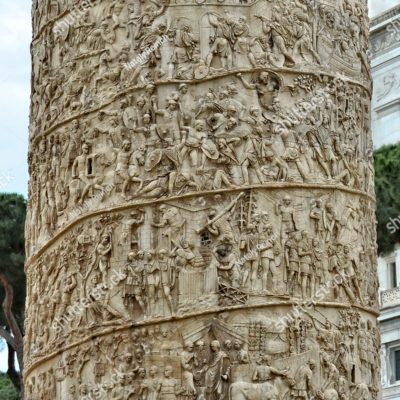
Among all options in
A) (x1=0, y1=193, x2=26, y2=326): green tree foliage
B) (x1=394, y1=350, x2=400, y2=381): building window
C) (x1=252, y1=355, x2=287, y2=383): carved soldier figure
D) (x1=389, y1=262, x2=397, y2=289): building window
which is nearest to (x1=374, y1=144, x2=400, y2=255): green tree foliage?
(x1=0, y1=193, x2=26, y2=326): green tree foliage

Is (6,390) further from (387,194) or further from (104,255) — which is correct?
(104,255)

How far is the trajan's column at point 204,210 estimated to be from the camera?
25.3ft

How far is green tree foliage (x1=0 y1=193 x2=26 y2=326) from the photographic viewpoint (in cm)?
1805

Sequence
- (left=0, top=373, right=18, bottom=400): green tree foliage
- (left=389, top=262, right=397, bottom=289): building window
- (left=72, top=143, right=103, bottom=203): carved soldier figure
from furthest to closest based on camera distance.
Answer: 1. (left=389, top=262, right=397, bottom=289): building window
2. (left=0, top=373, right=18, bottom=400): green tree foliage
3. (left=72, top=143, right=103, bottom=203): carved soldier figure

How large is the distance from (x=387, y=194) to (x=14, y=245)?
5.04 m

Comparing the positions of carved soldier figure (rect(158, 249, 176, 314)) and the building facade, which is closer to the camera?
carved soldier figure (rect(158, 249, 176, 314))

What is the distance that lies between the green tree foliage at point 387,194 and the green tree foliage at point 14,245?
184 inches

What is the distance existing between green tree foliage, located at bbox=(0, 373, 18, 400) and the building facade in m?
6.02

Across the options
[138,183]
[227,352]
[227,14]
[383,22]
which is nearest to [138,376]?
[227,352]

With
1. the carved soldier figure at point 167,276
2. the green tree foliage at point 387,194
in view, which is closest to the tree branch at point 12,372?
the green tree foliage at point 387,194

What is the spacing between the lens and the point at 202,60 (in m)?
8.13

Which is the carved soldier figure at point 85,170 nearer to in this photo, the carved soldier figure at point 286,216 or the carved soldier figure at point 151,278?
the carved soldier figure at point 151,278

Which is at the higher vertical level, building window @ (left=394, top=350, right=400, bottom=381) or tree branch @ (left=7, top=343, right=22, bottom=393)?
building window @ (left=394, top=350, right=400, bottom=381)

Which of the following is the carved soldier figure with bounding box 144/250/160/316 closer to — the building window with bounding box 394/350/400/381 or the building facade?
the building facade
